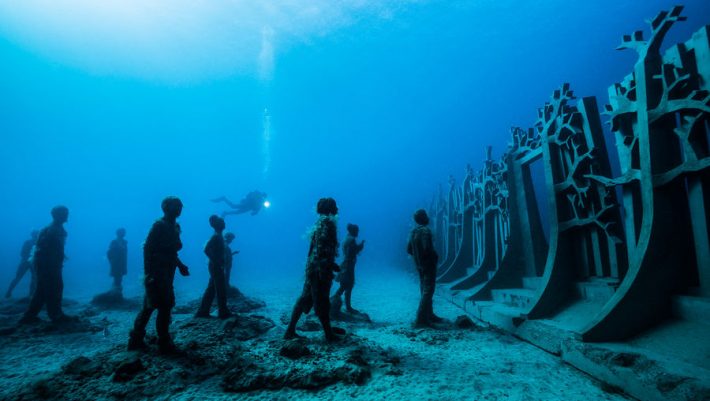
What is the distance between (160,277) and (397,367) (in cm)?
372

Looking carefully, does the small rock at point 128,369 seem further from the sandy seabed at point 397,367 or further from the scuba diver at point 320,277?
the scuba diver at point 320,277

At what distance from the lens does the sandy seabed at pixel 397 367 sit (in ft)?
10.0

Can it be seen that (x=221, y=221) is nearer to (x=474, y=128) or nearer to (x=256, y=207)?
(x=256, y=207)

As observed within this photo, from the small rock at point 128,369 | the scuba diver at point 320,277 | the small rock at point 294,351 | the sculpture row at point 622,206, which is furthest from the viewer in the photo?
the scuba diver at point 320,277

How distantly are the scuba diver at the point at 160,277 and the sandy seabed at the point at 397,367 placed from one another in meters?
0.55

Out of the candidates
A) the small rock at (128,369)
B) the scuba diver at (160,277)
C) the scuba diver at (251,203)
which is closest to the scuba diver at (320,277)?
the scuba diver at (160,277)

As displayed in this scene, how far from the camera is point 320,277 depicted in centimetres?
493

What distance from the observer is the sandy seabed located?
3.05 metres

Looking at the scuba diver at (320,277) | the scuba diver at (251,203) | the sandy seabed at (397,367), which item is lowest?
the sandy seabed at (397,367)

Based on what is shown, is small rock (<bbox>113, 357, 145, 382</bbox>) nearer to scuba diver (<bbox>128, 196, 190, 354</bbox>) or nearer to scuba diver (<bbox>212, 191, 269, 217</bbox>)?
scuba diver (<bbox>128, 196, 190, 354</bbox>)

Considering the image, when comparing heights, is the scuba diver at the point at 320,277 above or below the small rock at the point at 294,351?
above

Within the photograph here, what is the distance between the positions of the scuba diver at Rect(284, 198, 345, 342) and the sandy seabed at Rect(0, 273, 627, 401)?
0.35 m

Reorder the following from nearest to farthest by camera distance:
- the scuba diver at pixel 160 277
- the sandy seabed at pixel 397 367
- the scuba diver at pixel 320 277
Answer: the sandy seabed at pixel 397 367 → the scuba diver at pixel 160 277 → the scuba diver at pixel 320 277

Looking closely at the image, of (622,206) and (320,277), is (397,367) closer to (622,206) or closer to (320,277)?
(320,277)
